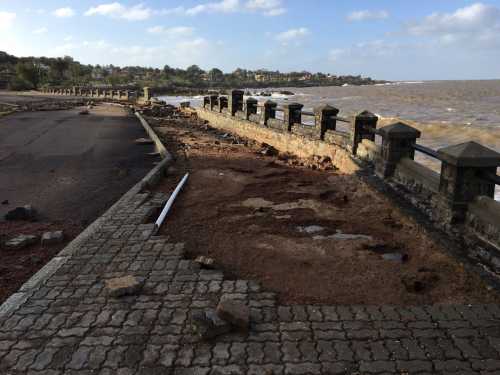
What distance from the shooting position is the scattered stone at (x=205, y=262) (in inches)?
209

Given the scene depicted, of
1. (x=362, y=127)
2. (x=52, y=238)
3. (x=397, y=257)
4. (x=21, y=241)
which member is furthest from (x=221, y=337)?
(x=362, y=127)

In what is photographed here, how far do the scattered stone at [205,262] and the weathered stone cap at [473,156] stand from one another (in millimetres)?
3634

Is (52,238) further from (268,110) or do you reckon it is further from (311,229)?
(268,110)

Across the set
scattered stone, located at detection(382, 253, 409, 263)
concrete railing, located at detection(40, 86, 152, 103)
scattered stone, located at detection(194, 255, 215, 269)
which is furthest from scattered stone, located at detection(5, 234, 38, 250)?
concrete railing, located at detection(40, 86, 152, 103)

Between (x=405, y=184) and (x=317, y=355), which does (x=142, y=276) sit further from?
(x=405, y=184)

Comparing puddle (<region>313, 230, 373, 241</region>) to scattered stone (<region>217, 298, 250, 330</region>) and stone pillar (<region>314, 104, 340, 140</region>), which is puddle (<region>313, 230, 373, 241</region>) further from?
stone pillar (<region>314, 104, 340, 140</region>)

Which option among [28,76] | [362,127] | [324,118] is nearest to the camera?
[362,127]

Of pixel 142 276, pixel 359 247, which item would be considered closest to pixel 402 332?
pixel 359 247

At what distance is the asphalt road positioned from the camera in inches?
337

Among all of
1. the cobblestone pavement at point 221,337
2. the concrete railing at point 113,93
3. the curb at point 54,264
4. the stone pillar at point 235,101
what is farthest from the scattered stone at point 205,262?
the concrete railing at point 113,93

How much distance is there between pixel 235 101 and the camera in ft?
70.9

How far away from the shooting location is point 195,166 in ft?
38.4

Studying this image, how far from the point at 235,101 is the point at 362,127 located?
37.8ft

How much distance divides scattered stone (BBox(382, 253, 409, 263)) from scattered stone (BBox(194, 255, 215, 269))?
2383mm
